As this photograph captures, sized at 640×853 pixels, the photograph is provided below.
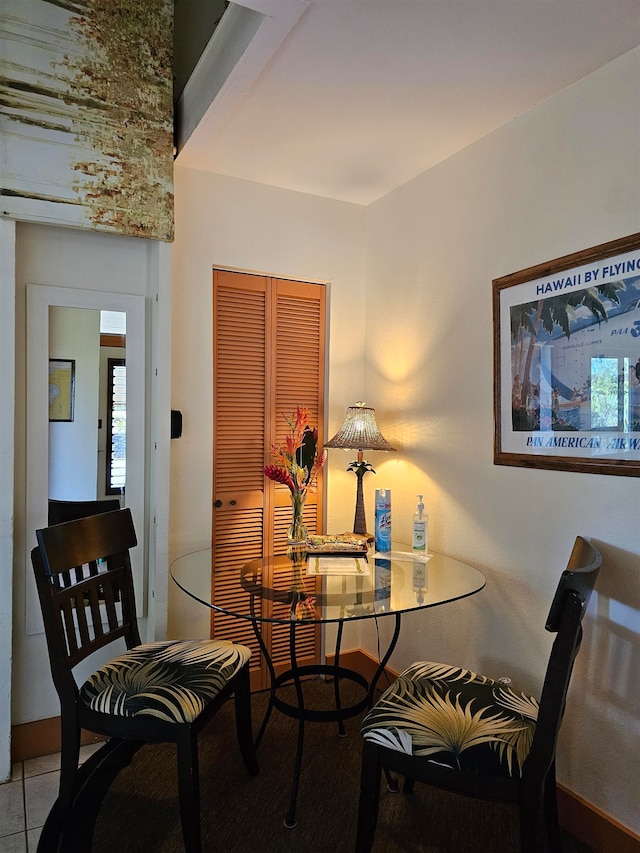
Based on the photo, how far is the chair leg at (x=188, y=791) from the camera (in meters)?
1.61

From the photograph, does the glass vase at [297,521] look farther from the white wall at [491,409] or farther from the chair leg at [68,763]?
the chair leg at [68,763]

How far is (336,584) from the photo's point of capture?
196cm

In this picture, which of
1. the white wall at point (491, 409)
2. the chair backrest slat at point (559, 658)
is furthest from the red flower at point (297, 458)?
the chair backrest slat at point (559, 658)

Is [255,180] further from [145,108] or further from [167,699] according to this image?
[167,699]

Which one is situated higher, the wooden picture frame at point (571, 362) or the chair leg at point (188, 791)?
the wooden picture frame at point (571, 362)

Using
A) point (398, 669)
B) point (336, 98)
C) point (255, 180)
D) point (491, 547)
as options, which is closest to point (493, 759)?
point (491, 547)

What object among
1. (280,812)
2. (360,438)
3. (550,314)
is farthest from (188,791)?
(550,314)

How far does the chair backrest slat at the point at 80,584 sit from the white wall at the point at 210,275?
45 centimetres

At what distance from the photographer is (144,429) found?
243cm

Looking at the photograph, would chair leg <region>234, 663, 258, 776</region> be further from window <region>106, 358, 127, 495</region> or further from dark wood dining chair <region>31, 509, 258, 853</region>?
window <region>106, 358, 127, 495</region>

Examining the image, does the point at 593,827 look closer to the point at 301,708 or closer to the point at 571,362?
the point at 301,708

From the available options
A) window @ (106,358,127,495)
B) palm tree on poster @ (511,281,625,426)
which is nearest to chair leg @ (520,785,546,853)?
palm tree on poster @ (511,281,625,426)

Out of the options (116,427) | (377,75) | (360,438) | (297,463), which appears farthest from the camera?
(297,463)

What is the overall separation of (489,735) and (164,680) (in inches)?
38.7
